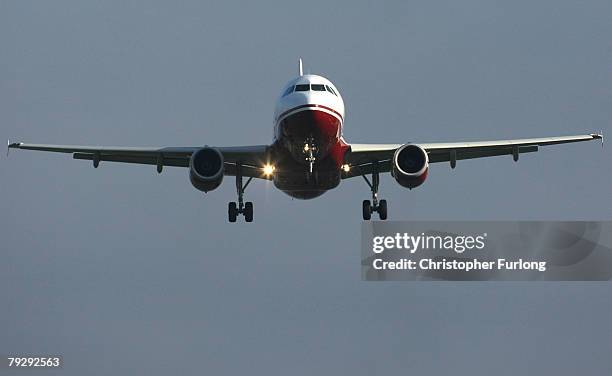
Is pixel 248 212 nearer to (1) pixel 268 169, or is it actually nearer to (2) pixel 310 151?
(1) pixel 268 169

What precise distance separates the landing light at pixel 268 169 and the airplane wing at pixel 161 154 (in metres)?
0.22

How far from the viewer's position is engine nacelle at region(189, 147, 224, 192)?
5694 centimetres

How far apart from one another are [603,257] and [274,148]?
17.6 metres

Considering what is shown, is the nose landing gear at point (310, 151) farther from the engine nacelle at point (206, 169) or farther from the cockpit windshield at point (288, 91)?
the engine nacelle at point (206, 169)

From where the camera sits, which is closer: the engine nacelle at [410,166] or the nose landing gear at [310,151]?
the nose landing gear at [310,151]

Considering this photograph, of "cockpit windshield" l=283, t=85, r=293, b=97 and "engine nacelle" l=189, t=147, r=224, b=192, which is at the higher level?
"cockpit windshield" l=283, t=85, r=293, b=97

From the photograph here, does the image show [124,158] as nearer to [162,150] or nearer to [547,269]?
[162,150]

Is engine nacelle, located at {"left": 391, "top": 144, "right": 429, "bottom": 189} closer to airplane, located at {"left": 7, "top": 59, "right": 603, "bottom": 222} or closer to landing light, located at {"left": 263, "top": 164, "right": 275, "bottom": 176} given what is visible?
airplane, located at {"left": 7, "top": 59, "right": 603, "bottom": 222}

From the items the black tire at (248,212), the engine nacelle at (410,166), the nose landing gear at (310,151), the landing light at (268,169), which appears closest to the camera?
the nose landing gear at (310,151)

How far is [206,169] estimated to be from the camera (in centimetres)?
5728

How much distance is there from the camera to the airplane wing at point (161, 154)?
59906mm

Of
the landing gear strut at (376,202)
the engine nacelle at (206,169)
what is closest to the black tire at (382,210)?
the landing gear strut at (376,202)

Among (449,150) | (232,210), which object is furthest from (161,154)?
→ (449,150)

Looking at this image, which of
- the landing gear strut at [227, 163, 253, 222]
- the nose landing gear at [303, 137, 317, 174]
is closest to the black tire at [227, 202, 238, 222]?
the landing gear strut at [227, 163, 253, 222]
